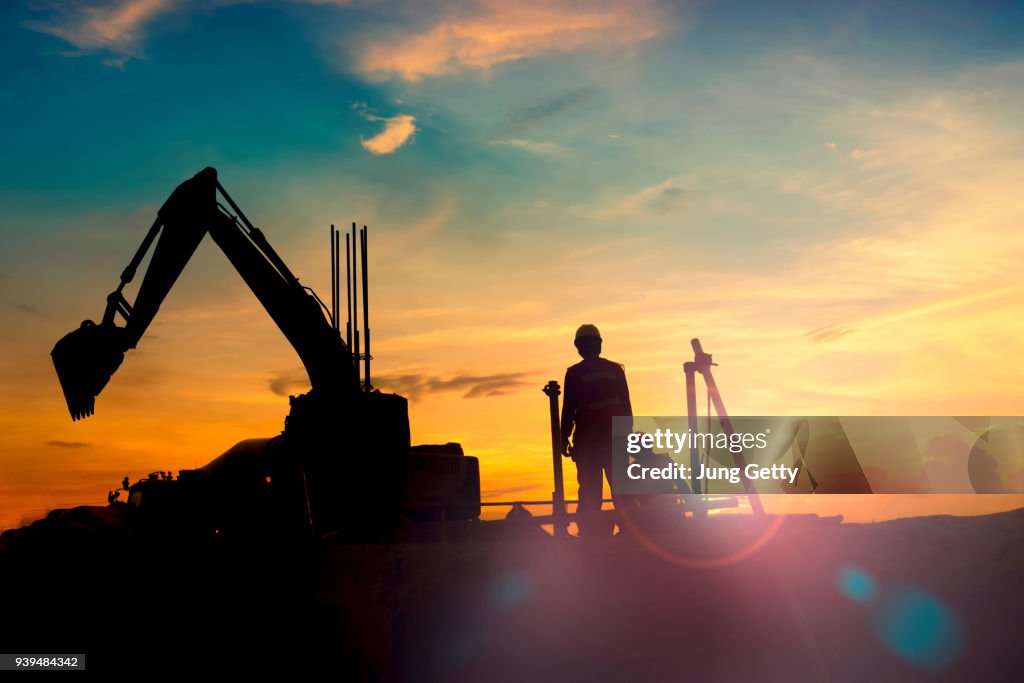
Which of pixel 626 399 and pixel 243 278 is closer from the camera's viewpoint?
pixel 626 399

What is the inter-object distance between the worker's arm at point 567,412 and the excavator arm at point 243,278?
210 inches

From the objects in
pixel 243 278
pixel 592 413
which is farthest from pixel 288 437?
pixel 592 413

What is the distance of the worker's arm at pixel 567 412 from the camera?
1462cm

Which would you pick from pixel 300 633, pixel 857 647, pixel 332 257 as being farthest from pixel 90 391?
pixel 857 647

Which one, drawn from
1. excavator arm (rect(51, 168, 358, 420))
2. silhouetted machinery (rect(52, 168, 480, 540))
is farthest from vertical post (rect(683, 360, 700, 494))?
excavator arm (rect(51, 168, 358, 420))

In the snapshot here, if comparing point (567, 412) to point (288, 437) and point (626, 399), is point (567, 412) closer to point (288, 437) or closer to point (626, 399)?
point (626, 399)

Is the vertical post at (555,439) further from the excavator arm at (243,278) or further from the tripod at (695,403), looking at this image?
the excavator arm at (243,278)

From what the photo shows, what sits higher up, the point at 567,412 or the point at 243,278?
the point at 243,278

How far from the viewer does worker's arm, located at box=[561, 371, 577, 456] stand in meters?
14.6

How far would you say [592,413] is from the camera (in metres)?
14.4

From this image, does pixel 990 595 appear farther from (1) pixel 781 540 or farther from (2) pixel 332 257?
(2) pixel 332 257

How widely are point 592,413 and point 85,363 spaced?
351 inches

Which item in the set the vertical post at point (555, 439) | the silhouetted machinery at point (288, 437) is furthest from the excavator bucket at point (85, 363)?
the vertical post at point (555, 439)

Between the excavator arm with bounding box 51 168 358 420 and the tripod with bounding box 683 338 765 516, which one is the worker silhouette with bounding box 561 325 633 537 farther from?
the excavator arm with bounding box 51 168 358 420
